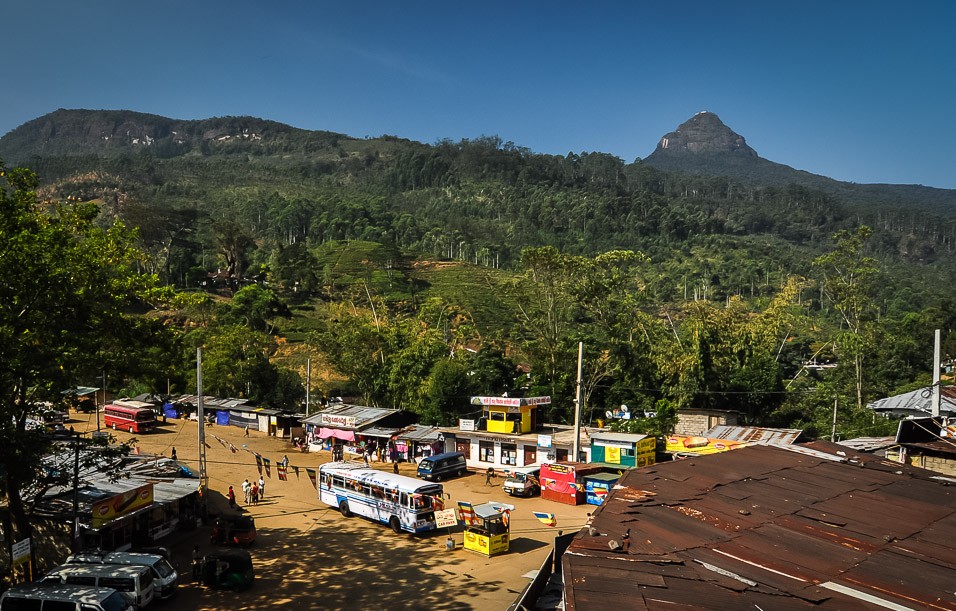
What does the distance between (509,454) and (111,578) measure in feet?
62.8

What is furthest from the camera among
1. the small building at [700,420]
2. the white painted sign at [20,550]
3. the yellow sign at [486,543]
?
the small building at [700,420]

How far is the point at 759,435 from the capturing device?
2823cm

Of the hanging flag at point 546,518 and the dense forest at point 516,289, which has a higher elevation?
the dense forest at point 516,289

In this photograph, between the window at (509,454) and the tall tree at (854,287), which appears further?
the tall tree at (854,287)

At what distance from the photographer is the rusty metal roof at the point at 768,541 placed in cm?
727

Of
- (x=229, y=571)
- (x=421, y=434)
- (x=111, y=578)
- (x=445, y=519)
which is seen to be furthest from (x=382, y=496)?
(x=421, y=434)

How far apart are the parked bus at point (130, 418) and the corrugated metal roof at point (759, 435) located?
108 feet

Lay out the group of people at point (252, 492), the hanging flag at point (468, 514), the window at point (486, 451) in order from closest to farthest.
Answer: the hanging flag at point (468, 514) → the group of people at point (252, 492) → the window at point (486, 451)

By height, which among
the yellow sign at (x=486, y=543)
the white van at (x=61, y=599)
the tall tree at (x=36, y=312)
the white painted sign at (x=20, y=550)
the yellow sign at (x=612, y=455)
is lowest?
the yellow sign at (x=486, y=543)

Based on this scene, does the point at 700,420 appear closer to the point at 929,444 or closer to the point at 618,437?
the point at 618,437

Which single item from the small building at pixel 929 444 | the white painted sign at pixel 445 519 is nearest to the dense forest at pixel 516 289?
the white painted sign at pixel 445 519

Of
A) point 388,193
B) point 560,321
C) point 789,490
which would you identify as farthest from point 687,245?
point 789,490

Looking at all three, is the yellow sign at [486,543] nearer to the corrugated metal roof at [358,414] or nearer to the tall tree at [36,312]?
the tall tree at [36,312]

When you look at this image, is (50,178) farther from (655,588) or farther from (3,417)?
(655,588)
